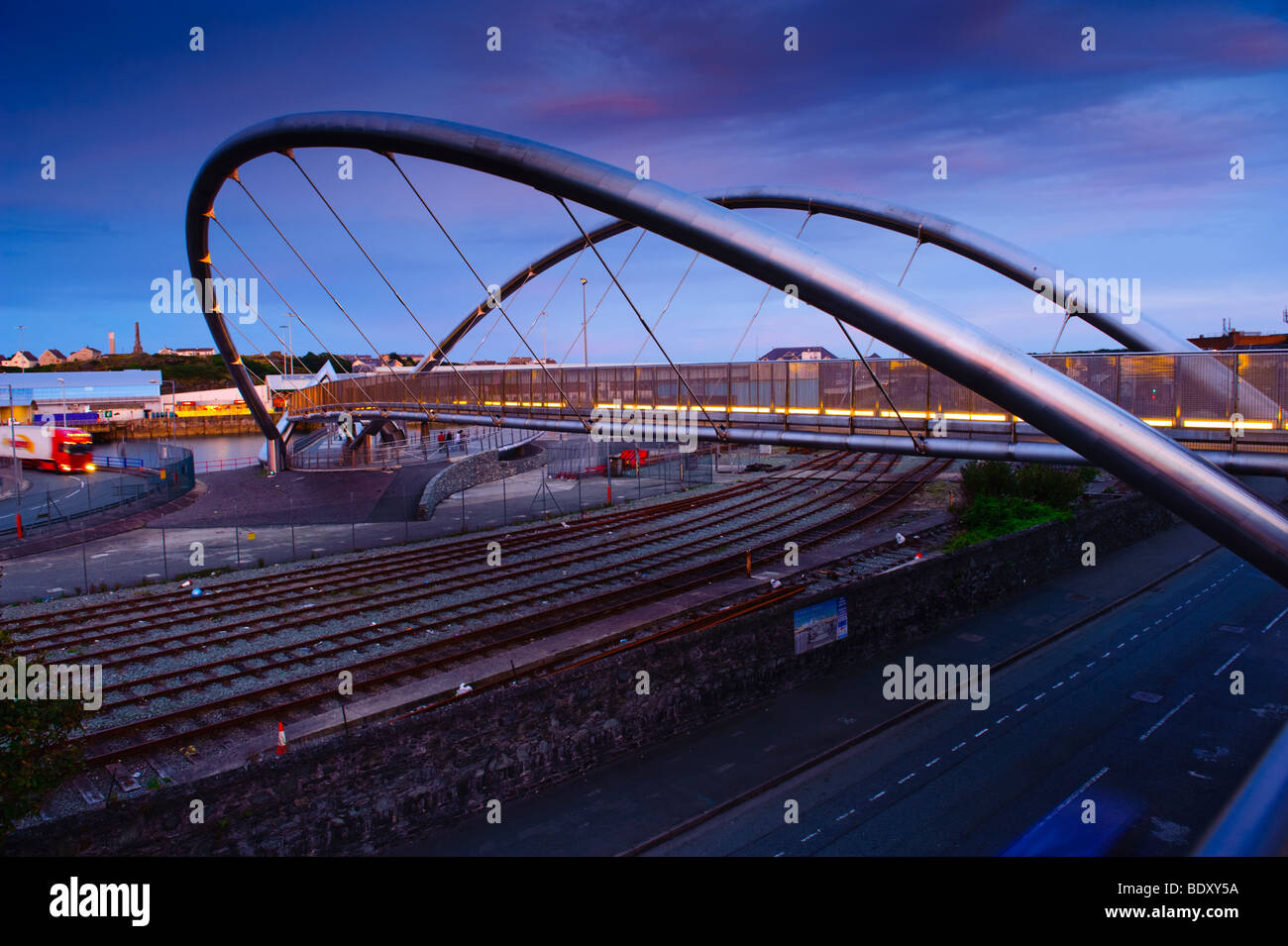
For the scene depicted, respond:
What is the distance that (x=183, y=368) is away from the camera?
127062 millimetres

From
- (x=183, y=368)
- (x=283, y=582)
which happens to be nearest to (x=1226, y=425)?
(x=283, y=582)

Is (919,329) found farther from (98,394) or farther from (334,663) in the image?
(98,394)

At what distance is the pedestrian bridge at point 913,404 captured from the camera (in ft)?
41.6

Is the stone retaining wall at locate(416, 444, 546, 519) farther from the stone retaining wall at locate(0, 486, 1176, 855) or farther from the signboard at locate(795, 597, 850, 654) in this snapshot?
the signboard at locate(795, 597, 850, 654)

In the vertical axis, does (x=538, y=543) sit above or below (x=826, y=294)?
below

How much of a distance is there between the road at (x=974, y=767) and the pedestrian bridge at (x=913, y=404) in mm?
6139

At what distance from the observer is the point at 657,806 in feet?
43.0

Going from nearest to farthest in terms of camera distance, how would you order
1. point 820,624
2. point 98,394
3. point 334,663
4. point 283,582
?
point 334,663 → point 820,624 → point 283,582 → point 98,394

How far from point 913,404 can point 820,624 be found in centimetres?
597

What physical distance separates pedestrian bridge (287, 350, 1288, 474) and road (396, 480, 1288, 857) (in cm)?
614

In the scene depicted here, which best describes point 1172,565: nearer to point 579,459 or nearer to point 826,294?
point 826,294

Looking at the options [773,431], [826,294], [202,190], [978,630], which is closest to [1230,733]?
[978,630]

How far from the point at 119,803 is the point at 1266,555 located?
1540 centimetres

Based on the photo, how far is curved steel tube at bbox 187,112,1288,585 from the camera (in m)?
9.66
